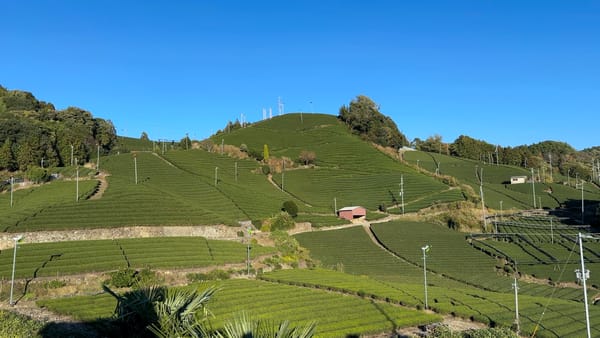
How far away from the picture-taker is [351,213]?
79750 millimetres

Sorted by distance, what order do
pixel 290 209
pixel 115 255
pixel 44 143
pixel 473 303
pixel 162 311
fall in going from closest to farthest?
pixel 162 311 < pixel 473 303 < pixel 115 255 < pixel 290 209 < pixel 44 143

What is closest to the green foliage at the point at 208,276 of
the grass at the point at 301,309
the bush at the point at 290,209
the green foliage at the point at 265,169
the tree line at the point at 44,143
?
the grass at the point at 301,309

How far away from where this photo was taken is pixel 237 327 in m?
8.55

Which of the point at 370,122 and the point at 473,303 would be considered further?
the point at 370,122

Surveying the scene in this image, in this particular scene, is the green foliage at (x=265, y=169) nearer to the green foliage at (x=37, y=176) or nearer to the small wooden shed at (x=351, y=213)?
the small wooden shed at (x=351, y=213)

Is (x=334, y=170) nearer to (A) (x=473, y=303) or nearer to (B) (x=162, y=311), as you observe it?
(A) (x=473, y=303)

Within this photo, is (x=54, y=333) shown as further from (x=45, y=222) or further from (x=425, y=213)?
(x=425, y=213)

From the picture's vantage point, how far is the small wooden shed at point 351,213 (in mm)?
79812

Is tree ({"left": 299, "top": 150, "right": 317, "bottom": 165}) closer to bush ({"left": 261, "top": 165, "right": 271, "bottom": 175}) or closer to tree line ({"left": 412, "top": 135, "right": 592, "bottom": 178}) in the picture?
bush ({"left": 261, "top": 165, "right": 271, "bottom": 175})

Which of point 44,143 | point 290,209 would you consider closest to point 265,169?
point 290,209

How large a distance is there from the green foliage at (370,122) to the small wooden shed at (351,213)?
225 feet

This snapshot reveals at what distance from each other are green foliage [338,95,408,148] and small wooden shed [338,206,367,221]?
68.7 meters

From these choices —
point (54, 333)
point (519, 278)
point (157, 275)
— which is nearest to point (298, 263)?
point (157, 275)

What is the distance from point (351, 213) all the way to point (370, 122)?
252ft
